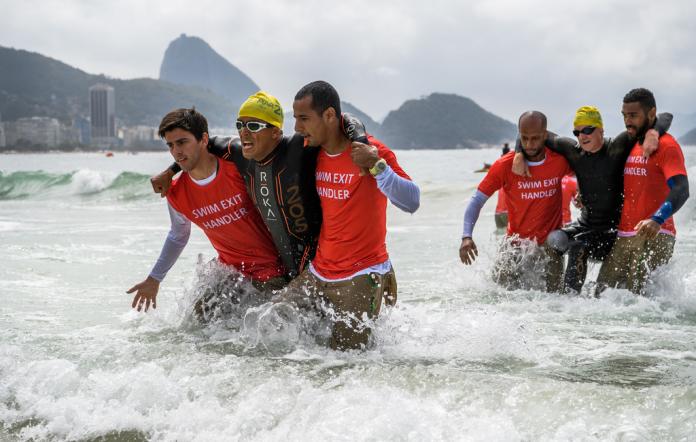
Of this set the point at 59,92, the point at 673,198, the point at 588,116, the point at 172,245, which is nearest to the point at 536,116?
the point at 588,116

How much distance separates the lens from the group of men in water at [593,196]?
574cm

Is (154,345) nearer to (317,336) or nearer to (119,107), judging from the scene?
(317,336)

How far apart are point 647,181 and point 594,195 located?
566 mm

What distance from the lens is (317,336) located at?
4477 millimetres

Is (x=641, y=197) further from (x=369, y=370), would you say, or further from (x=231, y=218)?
(x=231, y=218)

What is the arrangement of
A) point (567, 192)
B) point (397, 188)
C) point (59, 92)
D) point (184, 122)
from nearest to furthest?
point (397, 188)
point (184, 122)
point (567, 192)
point (59, 92)

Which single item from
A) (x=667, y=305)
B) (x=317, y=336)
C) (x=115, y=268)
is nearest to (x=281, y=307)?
(x=317, y=336)

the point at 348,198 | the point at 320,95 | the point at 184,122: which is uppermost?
the point at 320,95

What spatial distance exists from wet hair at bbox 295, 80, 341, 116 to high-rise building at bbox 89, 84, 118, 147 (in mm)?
180148

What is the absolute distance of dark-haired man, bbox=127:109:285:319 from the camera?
4492mm

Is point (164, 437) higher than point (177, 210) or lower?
lower

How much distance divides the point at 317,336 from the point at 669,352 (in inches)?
94.6

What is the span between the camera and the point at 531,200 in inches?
254

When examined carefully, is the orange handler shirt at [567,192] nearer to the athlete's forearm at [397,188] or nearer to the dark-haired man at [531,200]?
the dark-haired man at [531,200]
